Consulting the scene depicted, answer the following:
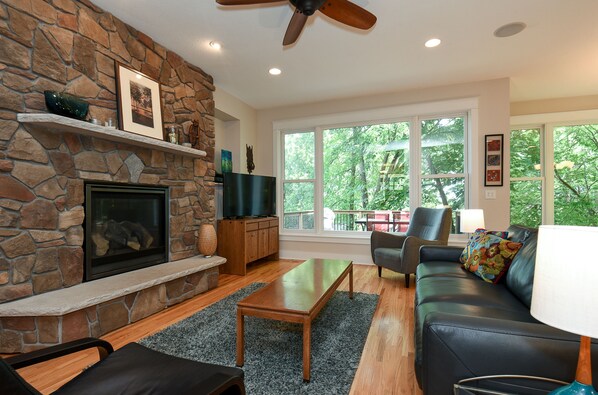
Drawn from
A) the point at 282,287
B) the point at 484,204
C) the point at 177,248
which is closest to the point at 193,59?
the point at 177,248

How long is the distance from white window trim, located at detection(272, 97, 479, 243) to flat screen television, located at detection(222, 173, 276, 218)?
34cm

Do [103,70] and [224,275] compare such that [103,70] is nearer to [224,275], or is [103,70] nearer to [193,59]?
[193,59]

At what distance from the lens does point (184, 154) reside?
10.6 ft

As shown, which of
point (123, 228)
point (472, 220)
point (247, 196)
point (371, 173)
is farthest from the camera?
point (371, 173)

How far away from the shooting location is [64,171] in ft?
7.38

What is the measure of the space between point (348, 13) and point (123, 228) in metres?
2.67

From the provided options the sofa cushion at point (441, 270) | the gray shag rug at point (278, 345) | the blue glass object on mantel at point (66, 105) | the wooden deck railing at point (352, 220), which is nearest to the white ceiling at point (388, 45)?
the blue glass object on mantel at point (66, 105)

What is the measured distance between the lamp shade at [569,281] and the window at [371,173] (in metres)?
3.79

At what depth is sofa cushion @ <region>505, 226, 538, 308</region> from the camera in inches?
62.9

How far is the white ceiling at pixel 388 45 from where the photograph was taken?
252 cm

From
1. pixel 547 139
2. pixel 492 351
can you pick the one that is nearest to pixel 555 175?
pixel 547 139

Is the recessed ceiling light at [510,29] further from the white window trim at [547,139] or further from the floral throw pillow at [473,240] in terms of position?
the white window trim at [547,139]

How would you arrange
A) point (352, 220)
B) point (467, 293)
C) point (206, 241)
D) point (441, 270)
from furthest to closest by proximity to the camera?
point (352, 220), point (206, 241), point (441, 270), point (467, 293)

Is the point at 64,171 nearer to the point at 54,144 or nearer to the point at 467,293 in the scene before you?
the point at 54,144
